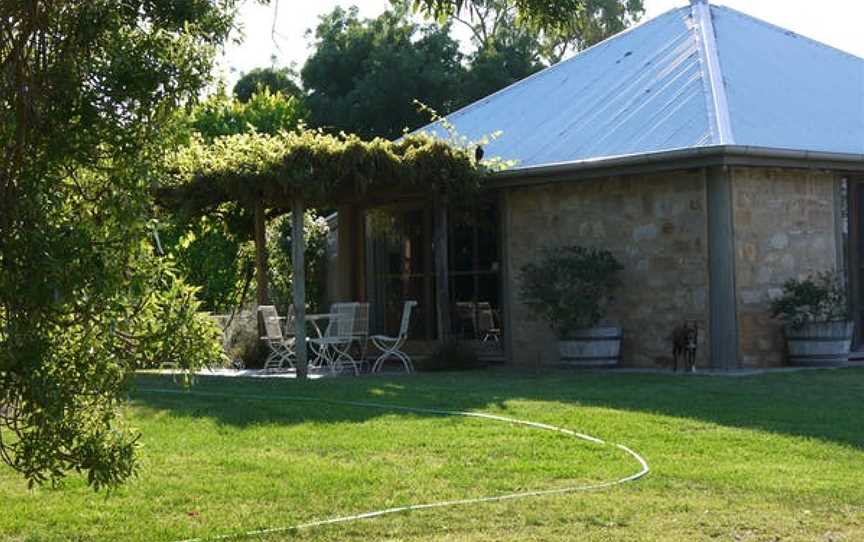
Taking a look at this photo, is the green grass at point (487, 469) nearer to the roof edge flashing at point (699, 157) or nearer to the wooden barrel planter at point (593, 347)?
the wooden barrel planter at point (593, 347)

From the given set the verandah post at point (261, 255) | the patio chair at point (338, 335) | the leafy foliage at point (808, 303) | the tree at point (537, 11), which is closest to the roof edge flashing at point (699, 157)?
the leafy foliage at point (808, 303)

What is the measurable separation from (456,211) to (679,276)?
3.71 meters

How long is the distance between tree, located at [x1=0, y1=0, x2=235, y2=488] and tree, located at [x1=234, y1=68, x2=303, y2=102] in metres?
33.2

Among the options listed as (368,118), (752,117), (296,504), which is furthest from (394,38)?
(296,504)

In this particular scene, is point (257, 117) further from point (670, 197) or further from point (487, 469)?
point (487, 469)

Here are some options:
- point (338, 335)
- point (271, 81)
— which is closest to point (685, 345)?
point (338, 335)

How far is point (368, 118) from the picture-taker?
31.8 meters

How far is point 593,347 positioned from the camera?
14359 millimetres

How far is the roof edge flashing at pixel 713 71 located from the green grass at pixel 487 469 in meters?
3.88

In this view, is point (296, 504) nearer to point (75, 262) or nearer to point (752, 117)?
point (75, 262)

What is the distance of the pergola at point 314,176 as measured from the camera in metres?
14.2

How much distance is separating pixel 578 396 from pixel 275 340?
18.1ft


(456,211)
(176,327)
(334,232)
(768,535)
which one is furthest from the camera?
(334,232)

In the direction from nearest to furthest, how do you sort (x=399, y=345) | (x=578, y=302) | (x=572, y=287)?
(x=578, y=302), (x=572, y=287), (x=399, y=345)
